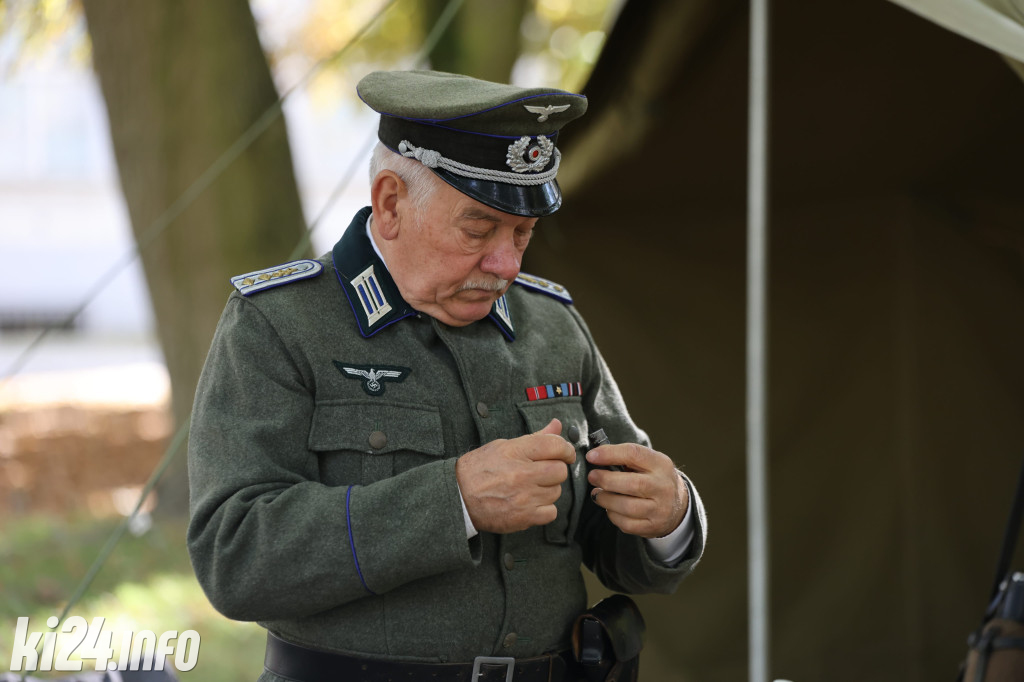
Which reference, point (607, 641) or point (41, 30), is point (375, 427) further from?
point (41, 30)

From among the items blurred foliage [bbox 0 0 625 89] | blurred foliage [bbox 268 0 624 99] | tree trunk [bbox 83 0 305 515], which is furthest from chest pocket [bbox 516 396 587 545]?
blurred foliage [bbox 268 0 624 99]

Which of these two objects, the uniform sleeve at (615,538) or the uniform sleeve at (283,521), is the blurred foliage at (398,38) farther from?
the uniform sleeve at (283,521)

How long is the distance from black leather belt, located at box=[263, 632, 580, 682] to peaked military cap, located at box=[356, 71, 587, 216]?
0.68m

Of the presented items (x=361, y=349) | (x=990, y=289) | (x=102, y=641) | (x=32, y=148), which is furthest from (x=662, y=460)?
(x=32, y=148)

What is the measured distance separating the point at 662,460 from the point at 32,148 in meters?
23.5

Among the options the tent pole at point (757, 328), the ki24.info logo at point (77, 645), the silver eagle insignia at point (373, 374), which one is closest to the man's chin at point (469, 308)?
the silver eagle insignia at point (373, 374)

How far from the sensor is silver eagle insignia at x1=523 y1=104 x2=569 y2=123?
5.54ft

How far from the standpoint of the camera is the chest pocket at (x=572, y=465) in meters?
1.80

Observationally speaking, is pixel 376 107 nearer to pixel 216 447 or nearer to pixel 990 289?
pixel 216 447

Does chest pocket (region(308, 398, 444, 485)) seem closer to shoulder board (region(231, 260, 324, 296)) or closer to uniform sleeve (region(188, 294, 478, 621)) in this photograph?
uniform sleeve (region(188, 294, 478, 621))

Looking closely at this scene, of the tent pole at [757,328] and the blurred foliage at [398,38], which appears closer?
the tent pole at [757,328]

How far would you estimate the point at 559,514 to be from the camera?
1.80 m

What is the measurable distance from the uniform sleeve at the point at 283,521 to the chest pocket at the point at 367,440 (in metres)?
0.05

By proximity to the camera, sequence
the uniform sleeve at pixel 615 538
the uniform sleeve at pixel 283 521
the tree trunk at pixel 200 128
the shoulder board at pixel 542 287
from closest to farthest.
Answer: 1. the uniform sleeve at pixel 283 521
2. the uniform sleeve at pixel 615 538
3. the shoulder board at pixel 542 287
4. the tree trunk at pixel 200 128
